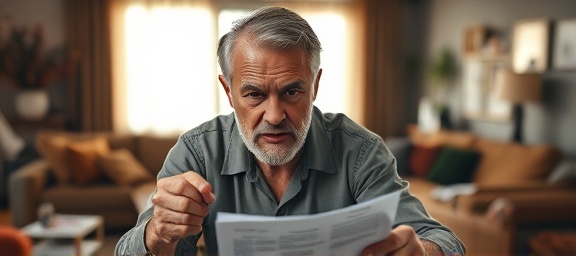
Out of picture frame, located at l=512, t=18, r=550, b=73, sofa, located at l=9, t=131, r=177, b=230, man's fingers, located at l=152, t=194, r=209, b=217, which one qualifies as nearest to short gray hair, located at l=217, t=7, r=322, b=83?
man's fingers, located at l=152, t=194, r=209, b=217

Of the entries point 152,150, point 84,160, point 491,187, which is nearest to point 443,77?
point 491,187

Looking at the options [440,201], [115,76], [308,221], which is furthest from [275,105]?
[115,76]

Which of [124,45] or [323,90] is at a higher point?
[124,45]

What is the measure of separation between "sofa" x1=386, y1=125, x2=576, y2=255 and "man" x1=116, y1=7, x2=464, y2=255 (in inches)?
90.5

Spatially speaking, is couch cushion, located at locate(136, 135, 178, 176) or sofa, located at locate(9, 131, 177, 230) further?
couch cushion, located at locate(136, 135, 178, 176)

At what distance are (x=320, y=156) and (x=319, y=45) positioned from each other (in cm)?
27

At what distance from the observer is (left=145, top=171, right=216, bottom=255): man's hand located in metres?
1.11

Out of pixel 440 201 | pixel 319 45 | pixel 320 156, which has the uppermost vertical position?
pixel 319 45

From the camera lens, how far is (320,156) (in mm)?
1409

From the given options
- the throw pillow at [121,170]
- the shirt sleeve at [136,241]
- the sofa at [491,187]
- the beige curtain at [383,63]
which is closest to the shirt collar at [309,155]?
the shirt sleeve at [136,241]

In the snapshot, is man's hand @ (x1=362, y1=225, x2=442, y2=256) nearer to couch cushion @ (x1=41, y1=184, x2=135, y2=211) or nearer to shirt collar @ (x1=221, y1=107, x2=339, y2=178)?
shirt collar @ (x1=221, y1=107, x2=339, y2=178)

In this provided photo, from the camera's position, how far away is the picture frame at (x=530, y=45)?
14.7 feet

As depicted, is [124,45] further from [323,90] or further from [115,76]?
[323,90]

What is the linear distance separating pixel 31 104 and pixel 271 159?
486cm
